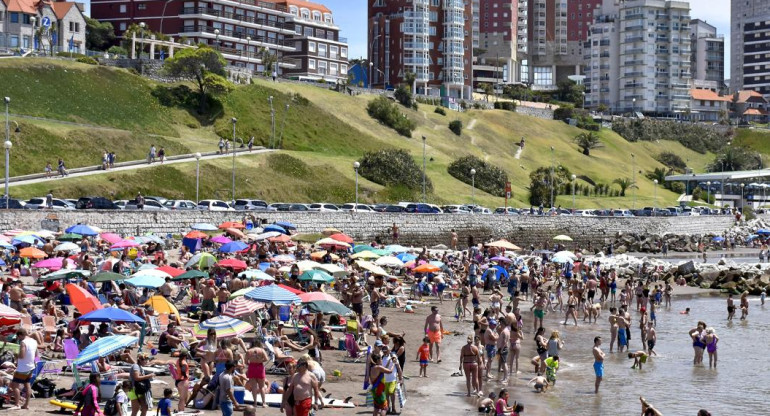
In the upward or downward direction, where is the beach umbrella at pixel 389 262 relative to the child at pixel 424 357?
upward

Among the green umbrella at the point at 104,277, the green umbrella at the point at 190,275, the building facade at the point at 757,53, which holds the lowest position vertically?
the green umbrella at the point at 190,275

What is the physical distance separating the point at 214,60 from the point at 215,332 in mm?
73255

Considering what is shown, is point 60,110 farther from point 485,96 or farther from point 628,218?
point 485,96

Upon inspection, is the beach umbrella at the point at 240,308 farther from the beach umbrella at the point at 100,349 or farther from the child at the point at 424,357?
the beach umbrella at the point at 100,349

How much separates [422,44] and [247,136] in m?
59.0

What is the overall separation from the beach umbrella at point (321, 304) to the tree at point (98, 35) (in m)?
90.9

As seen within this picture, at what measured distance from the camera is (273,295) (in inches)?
961

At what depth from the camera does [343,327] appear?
2853 cm

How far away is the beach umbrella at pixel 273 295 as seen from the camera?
24.2 m

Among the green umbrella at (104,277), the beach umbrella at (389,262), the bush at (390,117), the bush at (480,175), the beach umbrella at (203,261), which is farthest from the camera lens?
the bush at (390,117)

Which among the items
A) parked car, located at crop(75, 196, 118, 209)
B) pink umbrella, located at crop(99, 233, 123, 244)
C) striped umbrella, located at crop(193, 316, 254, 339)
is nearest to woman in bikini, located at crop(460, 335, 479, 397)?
striped umbrella, located at crop(193, 316, 254, 339)

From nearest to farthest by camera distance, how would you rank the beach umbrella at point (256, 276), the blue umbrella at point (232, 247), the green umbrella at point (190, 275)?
1. the green umbrella at point (190, 275)
2. the beach umbrella at point (256, 276)
3. the blue umbrella at point (232, 247)

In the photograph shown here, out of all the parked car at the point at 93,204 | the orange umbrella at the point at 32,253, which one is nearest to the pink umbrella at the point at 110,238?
the orange umbrella at the point at 32,253

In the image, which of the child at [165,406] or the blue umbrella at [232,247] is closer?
the child at [165,406]
